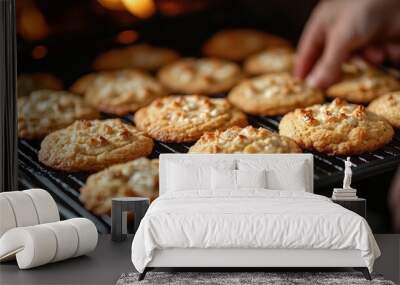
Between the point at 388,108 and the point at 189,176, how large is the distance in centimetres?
186

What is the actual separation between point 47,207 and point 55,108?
138cm

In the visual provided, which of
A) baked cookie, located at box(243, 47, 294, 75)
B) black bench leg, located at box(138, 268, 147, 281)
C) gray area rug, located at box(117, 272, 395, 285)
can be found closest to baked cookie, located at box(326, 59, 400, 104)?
baked cookie, located at box(243, 47, 294, 75)

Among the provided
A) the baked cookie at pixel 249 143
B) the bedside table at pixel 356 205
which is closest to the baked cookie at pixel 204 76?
the baked cookie at pixel 249 143

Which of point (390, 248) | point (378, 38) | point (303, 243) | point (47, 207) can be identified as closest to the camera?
point (303, 243)

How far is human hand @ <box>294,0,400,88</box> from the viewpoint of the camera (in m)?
5.87

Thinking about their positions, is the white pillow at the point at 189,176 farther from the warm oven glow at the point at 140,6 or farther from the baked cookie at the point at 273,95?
the warm oven glow at the point at 140,6

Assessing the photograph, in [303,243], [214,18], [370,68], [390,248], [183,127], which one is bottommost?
[390,248]

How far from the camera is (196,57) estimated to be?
612cm

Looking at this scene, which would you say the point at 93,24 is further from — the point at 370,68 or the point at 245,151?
the point at 370,68

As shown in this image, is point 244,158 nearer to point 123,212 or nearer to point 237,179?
point 237,179

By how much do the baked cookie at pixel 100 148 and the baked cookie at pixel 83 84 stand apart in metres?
0.40

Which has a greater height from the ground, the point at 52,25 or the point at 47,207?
the point at 52,25

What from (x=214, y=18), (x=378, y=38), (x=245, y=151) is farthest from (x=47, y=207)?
(x=378, y=38)

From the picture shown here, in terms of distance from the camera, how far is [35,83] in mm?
6254
